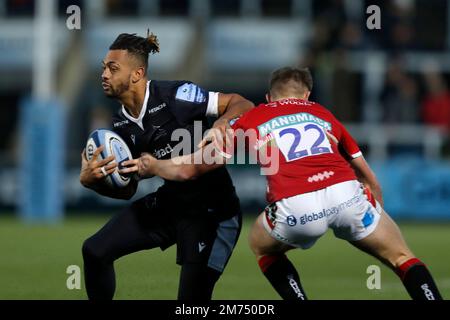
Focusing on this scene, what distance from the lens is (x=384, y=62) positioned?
819 inches

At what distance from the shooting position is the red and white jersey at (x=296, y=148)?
7.00 m

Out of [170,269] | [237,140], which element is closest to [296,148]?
[237,140]

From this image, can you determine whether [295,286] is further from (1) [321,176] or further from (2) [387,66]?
(2) [387,66]

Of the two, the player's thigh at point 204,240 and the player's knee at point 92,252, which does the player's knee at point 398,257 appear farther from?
the player's knee at point 92,252

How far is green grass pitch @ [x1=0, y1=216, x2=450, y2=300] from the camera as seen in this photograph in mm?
9578

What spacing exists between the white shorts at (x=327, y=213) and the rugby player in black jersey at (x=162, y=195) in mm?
519

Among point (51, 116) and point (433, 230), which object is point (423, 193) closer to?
point (433, 230)

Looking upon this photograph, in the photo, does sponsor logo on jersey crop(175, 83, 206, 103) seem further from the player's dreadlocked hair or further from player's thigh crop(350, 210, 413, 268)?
player's thigh crop(350, 210, 413, 268)

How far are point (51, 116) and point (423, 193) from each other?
20.6ft

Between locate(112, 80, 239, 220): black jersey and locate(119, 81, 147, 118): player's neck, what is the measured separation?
0.10 ft

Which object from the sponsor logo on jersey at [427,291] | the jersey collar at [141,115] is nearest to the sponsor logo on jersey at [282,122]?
the jersey collar at [141,115]

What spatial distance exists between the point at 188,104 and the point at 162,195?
2.11 ft
